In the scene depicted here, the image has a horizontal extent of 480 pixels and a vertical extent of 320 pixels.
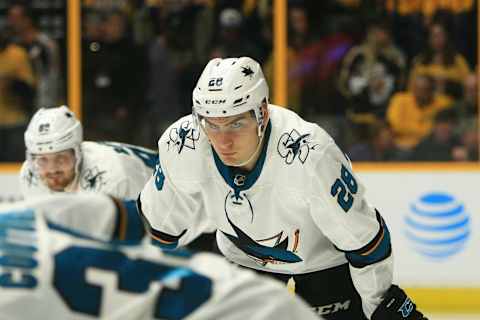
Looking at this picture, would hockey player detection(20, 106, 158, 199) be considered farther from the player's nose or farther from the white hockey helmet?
Answer: the player's nose

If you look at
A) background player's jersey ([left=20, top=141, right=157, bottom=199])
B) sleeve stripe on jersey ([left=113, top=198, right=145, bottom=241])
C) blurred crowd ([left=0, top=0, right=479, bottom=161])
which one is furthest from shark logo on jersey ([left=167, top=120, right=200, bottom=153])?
blurred crowd ([left=0, top=0, right=479, bottom=161])

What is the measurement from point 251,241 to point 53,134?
4.45 ft

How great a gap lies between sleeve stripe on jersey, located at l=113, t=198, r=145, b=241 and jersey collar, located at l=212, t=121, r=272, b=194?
1668 millimetres

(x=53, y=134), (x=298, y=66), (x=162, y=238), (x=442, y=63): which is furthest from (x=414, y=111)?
(x=162, y=238)

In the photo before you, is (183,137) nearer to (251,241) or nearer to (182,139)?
(182,139)

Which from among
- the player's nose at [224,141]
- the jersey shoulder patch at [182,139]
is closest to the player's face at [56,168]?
the jersey shoulder patch at [182,139]

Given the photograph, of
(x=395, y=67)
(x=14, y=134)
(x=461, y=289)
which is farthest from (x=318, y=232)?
(x=14, y=134)

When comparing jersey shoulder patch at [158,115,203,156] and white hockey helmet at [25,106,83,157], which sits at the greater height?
jersey shoulder patch at [158,115,203,156]

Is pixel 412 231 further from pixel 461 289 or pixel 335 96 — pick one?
pixel 335 96

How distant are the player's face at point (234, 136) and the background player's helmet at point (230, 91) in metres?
0.02

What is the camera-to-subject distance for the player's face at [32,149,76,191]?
192 inches

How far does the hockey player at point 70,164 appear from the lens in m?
4.91

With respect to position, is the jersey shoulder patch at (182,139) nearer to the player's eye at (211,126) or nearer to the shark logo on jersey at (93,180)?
the player's eye at (211,126)

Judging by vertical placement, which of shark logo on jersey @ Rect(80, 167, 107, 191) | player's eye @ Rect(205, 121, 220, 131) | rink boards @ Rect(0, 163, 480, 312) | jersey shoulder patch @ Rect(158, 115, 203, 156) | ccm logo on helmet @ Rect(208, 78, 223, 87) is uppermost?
ccm logo on helmet @ Rect(208, 78, 223, 87)
